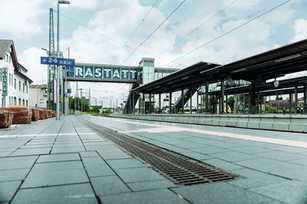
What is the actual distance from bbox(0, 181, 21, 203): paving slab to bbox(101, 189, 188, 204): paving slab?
1.22 meters

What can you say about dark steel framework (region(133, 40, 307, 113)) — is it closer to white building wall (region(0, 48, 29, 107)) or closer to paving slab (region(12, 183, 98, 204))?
paving slab (region(12, 183, 98, 204))

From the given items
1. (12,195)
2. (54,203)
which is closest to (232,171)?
(54,203)

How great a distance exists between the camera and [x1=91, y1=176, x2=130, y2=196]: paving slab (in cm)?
397

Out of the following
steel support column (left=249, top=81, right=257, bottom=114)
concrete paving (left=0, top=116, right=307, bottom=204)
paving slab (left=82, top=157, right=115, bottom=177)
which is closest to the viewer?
concrete paving (left=0, top=116, right=307, bottom=204)

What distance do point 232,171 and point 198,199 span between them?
5.93ft

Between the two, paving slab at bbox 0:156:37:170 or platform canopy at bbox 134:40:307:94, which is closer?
paving slab at bbox 0:156:37:170

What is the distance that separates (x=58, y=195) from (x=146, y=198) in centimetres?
115

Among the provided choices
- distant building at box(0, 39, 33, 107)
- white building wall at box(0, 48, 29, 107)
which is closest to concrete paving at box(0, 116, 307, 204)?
distant building at box(0, 39, 33, 107)

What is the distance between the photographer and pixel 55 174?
5047mm

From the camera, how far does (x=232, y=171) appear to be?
206 inches

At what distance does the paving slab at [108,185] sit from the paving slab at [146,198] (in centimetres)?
19

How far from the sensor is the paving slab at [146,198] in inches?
Result: 139

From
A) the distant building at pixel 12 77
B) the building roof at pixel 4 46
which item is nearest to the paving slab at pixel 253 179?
the distant building at pixel 12 77

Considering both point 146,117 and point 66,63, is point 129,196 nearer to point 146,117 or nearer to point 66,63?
point 66,63
